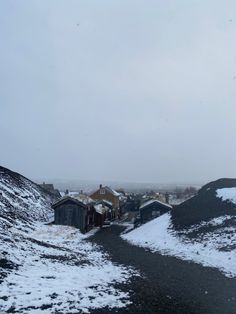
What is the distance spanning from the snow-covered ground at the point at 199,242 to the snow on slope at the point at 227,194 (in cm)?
757

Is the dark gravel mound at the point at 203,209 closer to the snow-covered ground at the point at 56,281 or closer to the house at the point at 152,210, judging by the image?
the house at the point at 152,210

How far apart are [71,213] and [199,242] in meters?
24.2

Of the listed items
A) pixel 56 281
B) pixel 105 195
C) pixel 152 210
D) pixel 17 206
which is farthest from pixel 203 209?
pixel 105 195

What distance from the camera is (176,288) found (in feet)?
67.4

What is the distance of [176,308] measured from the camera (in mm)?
16422

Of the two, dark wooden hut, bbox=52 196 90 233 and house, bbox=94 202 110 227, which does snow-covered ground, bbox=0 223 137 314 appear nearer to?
dark wooden hut, bbox=52 196 90 233

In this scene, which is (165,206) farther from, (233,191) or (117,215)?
(117,215)

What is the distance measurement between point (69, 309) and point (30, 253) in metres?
10.9

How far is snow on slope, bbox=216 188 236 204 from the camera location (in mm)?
48888

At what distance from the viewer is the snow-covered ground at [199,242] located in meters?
28.5

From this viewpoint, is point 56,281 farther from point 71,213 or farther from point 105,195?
point 105,195

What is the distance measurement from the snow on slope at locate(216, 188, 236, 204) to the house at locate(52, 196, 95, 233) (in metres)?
18.9

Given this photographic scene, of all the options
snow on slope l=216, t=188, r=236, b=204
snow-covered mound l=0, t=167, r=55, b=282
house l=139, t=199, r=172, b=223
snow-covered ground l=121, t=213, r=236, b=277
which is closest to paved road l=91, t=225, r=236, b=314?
snow-covered ground l=121, t=213, r=236, b=277

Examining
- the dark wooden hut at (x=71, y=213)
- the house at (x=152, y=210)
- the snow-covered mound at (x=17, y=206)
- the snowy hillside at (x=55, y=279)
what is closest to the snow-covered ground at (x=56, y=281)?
the snowy hillside at (x=55, y=279)
